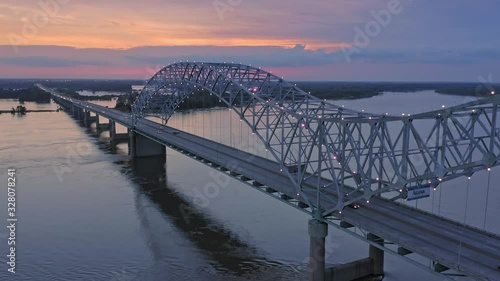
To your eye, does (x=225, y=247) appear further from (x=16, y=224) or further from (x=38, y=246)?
(x=16, y=224)

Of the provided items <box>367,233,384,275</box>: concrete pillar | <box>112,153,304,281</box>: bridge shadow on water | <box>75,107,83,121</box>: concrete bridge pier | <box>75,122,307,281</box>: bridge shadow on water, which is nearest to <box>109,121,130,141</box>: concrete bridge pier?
<box>75,122,307,281</box>: bridge shadow on water

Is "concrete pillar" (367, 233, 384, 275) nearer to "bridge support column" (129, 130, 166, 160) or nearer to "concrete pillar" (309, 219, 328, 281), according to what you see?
"concrete pillar" (309, 219, 328, 281)

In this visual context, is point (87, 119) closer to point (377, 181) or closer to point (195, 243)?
point (195, 243)

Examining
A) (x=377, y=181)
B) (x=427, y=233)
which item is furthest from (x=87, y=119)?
(x=427, y=233)

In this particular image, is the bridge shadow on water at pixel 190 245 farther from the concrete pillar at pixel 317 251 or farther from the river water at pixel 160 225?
the concrete pillar at pixel 317 251

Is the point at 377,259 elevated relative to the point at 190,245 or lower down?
elevated

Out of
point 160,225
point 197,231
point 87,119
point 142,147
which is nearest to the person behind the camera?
point 197,231

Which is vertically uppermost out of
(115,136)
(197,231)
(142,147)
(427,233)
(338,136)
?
(338,136)
